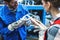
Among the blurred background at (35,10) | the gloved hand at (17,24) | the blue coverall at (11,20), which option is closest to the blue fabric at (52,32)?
the gloved hand at (17,24)

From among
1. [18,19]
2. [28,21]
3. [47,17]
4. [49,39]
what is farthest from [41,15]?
[49,39]

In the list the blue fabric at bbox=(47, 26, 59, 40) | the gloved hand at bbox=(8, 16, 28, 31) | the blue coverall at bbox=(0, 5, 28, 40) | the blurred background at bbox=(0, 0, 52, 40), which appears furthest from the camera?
the blurred background at bbox=(0, 0, 52, 40)

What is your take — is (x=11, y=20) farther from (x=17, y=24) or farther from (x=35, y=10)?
(x=35, y=10)

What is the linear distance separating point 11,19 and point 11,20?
10mm

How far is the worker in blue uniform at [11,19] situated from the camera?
1.89 meters

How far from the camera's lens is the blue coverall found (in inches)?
75.4

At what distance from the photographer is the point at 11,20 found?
A: 1920 millimetres

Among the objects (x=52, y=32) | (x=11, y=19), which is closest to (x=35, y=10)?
(x=11, y=19)

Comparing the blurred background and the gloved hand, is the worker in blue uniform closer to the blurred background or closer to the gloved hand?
the gloved hand

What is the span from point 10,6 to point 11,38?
0.33 meters

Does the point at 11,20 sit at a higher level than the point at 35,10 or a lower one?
higher

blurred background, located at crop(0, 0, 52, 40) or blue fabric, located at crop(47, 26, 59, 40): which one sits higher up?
blue fabric, located at crop(47, 26, 59, 40)

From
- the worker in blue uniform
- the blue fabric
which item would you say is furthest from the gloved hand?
the blue fabric

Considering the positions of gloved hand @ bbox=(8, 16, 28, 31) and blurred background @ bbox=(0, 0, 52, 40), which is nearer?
gloved hand @ bbox=(8, 16, 28, 31)
